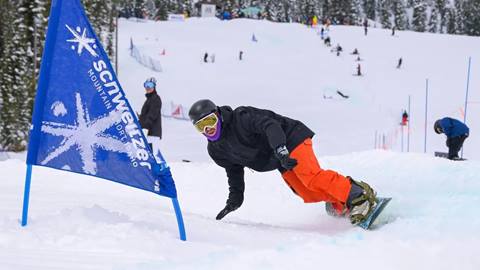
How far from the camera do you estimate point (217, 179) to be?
8000 mm

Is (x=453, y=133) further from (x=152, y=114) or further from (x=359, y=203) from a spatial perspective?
(x=359, y=203)

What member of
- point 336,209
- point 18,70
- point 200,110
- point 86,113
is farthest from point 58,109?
point 18,70

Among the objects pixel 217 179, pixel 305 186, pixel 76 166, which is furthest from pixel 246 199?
pixel 76 166

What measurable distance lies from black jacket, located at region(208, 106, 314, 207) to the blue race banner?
95 cm

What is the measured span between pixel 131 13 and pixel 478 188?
92626mm

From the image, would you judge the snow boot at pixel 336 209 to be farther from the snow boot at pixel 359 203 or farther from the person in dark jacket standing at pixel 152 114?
the person in dark jacket standing at pixel 152 114

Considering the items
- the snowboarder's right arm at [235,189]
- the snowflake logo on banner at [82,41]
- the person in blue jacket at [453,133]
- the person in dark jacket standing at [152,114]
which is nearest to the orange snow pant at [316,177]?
the snowboarder's right arm at [235,189]

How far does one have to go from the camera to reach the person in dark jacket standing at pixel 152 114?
8.92 meters

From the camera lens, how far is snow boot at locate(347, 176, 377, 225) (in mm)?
4582

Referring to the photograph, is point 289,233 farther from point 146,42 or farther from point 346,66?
point 146,42

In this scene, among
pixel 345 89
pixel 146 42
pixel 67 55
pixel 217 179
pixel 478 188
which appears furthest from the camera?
pixel 146 42

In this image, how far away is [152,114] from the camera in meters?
9.04

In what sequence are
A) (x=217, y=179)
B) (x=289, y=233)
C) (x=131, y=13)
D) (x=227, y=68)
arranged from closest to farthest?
(x=289, y=233) → (x=217, y=179) → (x=227, y=68) → (x=131, y=13)

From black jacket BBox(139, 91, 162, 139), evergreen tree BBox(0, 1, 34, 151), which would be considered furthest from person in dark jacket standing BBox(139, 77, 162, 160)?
evergreen tree BBox(0, 1, 34, 151)
